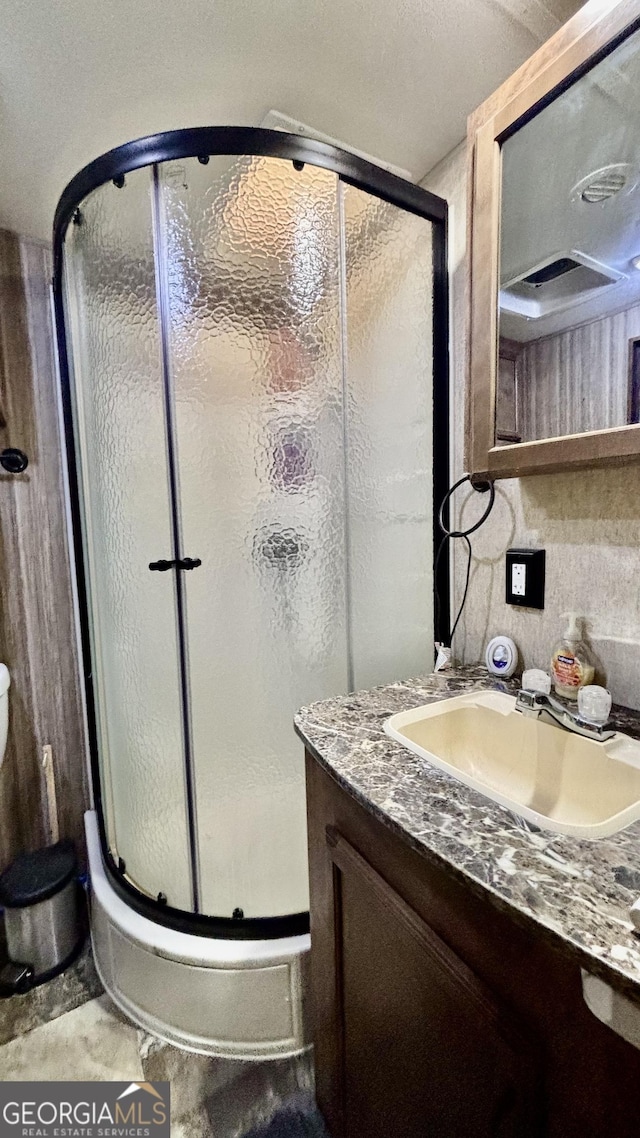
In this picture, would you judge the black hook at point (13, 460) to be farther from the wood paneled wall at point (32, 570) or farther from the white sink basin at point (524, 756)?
the white sink basin at point (524, 756)

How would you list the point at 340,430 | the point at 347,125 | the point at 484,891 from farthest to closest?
the point at 340,430 < the point at 347,125 < the point at 484,891

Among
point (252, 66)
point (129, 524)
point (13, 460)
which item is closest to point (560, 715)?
point (129, 524)

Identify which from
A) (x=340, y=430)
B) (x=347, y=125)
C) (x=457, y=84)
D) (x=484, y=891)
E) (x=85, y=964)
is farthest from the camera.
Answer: (x=85, y=964)

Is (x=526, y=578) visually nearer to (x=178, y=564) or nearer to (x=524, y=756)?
(x=524, y=756)

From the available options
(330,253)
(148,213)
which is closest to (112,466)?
(148,213)

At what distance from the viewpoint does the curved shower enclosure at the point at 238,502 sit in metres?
1.11

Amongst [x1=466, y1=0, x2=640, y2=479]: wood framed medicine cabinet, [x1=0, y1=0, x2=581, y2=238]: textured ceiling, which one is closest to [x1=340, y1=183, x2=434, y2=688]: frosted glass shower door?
[x1=0, y1=0, x2=581, y2=238]: textured ceiling

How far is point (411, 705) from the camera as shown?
35.9 inches

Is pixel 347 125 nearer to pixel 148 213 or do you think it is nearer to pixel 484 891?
pixel 148 213

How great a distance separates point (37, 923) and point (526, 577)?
160cm

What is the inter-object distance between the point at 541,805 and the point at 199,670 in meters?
0.85

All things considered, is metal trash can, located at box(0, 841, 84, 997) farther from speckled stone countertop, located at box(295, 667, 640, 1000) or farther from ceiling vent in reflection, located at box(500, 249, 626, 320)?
ceiling vent in reflection, located at box(500, 249, 626, 320)

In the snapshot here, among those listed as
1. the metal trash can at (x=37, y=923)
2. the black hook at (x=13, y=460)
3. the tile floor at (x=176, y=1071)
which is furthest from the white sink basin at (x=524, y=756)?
the black hook at (x=13, y=460)

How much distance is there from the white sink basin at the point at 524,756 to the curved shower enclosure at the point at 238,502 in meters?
0.40
